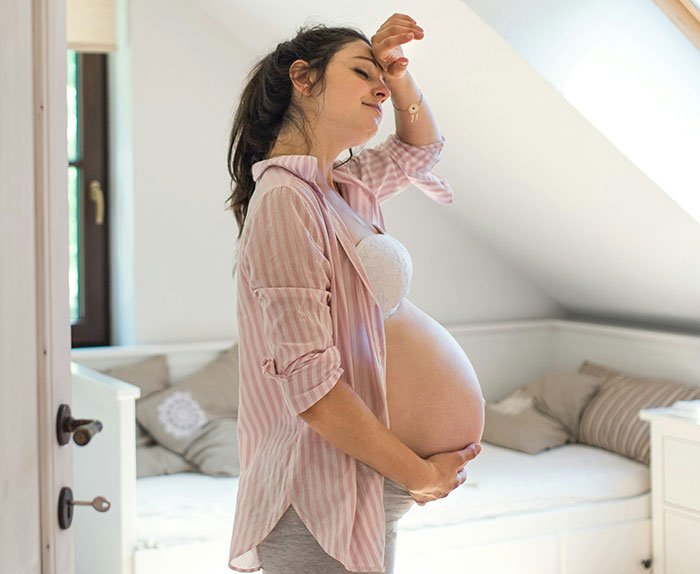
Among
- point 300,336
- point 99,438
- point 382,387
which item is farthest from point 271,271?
point 99,438

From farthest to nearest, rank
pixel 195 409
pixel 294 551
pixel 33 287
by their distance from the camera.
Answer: pixel 195 409, pixel 294 551, pixel 33 287

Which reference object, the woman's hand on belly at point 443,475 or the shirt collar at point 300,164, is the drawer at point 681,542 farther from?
the shirt collar at point 300,164

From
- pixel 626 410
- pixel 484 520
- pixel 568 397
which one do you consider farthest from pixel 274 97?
pixel 568 397

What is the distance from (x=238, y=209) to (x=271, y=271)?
0.29 meters

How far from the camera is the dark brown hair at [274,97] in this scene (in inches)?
48.3

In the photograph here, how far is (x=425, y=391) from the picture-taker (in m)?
1.22

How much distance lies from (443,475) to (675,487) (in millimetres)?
1738

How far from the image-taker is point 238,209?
4.37 feet

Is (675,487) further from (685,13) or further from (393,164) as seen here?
(393,164)

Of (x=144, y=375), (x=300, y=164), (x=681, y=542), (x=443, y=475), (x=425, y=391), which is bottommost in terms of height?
(x=681, y=542)

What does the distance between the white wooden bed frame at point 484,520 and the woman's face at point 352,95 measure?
4.01 feet

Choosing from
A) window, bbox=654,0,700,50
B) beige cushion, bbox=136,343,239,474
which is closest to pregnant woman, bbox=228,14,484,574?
window, bbox=654,0,700,50

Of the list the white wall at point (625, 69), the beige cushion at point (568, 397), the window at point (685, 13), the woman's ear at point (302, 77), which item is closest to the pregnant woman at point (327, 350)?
the woman's ear at point (302, 77)

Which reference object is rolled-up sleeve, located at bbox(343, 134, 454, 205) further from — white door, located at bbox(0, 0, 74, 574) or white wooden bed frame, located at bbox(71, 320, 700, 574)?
white wooden bed frame, located at bbox(71, 320, 700, 574)
